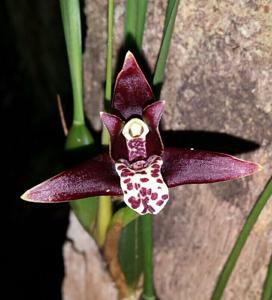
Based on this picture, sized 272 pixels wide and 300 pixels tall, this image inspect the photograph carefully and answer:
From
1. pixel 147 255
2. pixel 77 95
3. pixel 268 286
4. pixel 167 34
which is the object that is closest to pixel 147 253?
pixel 147 255

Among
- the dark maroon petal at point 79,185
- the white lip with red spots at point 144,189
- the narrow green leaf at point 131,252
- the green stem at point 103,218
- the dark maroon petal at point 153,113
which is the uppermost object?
the dark maroon petal at point 153,113

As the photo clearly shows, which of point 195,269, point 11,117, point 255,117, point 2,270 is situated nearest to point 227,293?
point 195,269

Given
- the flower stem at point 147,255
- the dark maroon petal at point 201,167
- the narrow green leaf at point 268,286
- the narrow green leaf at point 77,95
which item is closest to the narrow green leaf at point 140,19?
the narrow green leaf at point 77,95

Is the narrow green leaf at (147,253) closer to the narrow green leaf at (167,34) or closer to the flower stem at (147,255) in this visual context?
the flower stem at (147,255)

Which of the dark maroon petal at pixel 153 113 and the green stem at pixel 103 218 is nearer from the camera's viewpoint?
the dark maroon petal at pixel 153 113

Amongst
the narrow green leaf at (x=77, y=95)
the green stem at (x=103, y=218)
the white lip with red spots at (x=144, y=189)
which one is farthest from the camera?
the green stem at (x=103, y=218)

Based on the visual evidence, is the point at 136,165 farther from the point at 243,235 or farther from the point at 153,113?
the point at 243,235

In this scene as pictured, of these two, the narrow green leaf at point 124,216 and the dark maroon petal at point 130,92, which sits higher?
the dark maroon petal at point 130,92

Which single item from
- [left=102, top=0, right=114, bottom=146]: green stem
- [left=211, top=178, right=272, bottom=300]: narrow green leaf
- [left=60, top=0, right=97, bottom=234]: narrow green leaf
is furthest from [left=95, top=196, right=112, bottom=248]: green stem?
[left=211, top=178, right=272, bottom=300]: narrow green leaf
